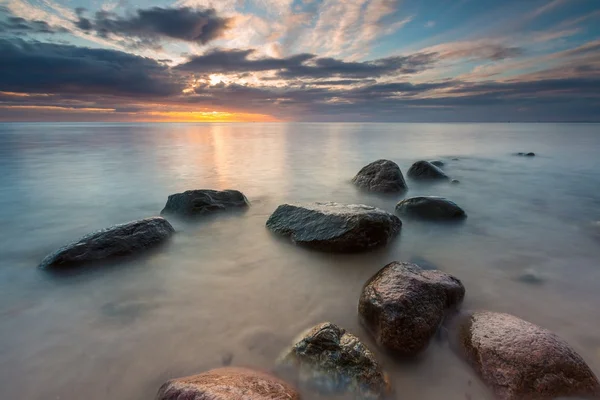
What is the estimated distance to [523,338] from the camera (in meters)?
2.41

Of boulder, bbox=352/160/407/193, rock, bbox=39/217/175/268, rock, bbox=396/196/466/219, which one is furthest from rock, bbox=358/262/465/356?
boulder, bbox=352/160/407/193

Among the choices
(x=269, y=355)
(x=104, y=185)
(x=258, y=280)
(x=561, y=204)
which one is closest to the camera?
(x=269, y=355)

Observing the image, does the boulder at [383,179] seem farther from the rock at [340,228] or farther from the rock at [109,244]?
the rock at [109,244]

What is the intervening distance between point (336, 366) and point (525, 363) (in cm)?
136

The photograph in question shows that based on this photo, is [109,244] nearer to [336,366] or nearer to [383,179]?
[336,366]

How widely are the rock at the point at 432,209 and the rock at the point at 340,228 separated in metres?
1.01

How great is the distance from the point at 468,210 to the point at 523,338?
16.6ft

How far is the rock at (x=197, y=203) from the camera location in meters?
6.39

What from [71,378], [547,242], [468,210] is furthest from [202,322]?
[468,210]

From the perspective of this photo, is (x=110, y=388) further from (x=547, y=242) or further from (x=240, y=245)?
(x=547, y=242)

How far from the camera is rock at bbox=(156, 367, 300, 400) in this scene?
6.10 ft

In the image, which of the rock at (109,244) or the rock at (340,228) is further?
the rock at (340,228)

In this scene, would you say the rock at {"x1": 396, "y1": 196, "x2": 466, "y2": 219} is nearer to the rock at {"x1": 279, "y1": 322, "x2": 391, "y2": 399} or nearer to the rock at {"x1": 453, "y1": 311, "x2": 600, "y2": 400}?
the rock at {"x1": 453, "y1": 311, "x2": 600, "y2": 400}

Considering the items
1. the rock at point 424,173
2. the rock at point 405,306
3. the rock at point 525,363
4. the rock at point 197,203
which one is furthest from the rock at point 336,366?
the rock at point 424,173
